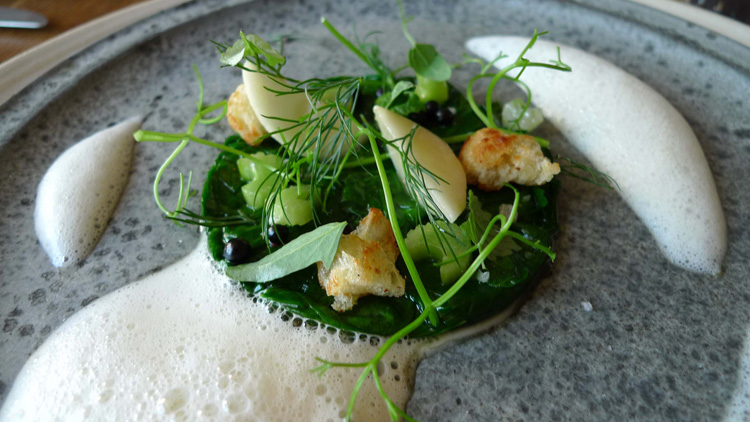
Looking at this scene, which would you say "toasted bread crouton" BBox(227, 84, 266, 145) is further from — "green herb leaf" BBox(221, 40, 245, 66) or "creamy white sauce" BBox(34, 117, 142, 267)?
"creamy white sauce" BBox(34, 117, 142, 267)

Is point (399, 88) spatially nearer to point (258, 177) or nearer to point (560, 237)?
point (258, 177)

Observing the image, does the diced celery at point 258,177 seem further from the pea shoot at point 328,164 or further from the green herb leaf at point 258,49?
the green herb leaf at point 258,49

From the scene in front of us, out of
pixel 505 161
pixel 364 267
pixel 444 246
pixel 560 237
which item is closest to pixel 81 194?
pixel 364 267

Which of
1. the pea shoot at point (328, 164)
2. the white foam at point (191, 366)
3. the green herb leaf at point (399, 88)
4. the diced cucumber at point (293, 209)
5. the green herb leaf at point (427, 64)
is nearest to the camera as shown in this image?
the white foam at point (191, 366)

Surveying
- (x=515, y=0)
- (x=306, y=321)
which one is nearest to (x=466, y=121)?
(x=515, y=0)

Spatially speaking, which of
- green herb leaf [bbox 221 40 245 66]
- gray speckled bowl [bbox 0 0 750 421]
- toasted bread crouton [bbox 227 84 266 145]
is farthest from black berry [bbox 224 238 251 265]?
green herb leaf [bbox 221 40 245 66]

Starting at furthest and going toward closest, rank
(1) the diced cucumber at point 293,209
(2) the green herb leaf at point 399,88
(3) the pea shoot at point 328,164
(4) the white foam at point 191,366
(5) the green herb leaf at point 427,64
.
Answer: (5) the green herb leaf at point 427,64 → (2) the green herb leaf at point 399,88 → (1) the diced cucumber at point 293,209 → (3) the pea shoot at point 328,164 → (4) the white foam at point 191,366

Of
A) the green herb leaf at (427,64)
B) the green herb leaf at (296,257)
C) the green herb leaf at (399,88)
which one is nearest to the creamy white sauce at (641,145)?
the green herb leaf at (427,64)
